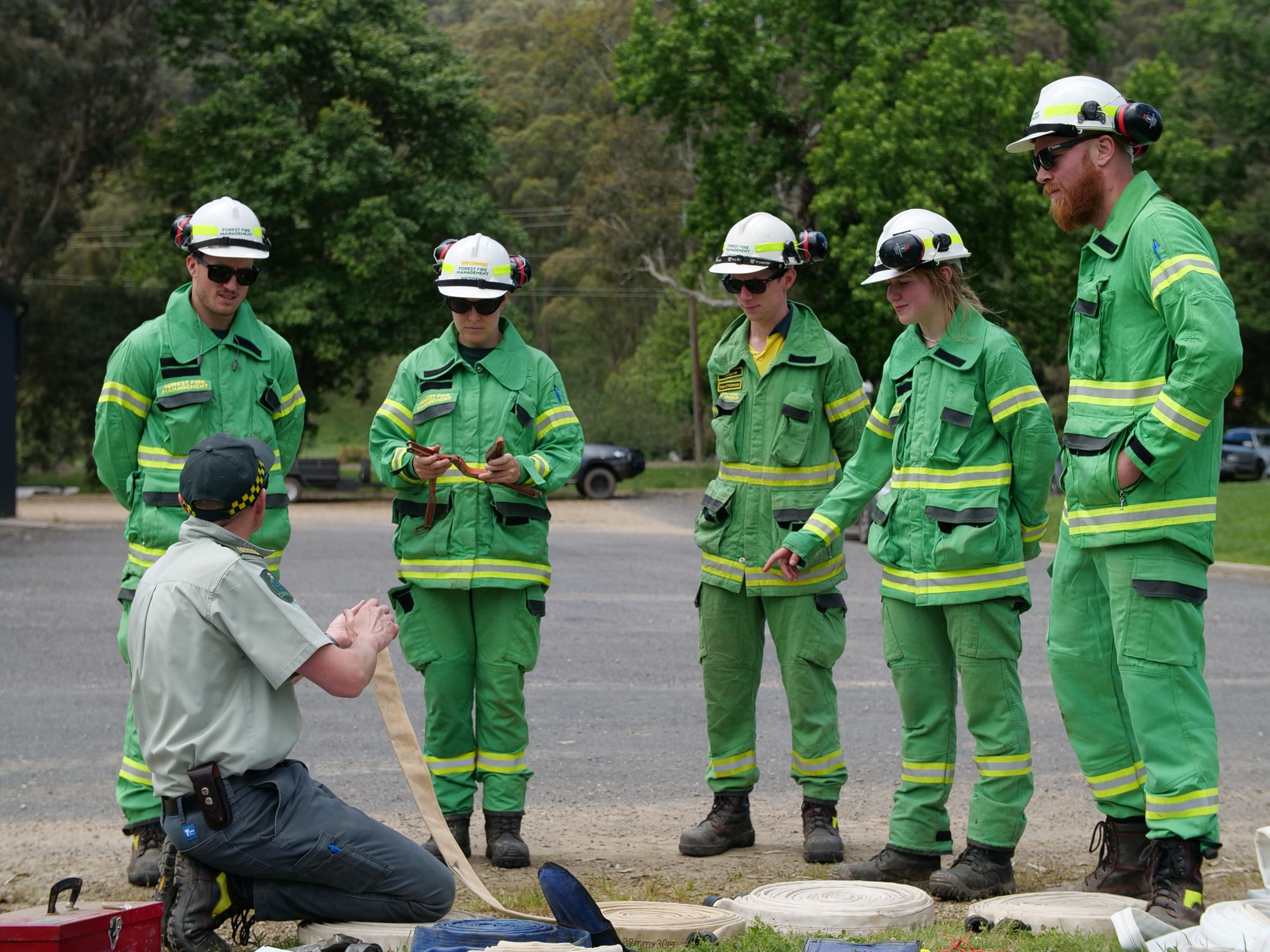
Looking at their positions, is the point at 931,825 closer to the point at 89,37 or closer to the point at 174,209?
the point at 174,209

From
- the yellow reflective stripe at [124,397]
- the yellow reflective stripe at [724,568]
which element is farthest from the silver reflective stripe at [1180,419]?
the yellow reflective stripe at [124,397]

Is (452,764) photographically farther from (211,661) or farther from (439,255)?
(439,255)

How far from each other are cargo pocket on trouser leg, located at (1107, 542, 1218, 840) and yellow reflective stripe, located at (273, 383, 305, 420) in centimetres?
350

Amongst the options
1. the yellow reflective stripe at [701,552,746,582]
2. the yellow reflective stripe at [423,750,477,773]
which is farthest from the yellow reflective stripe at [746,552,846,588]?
the yellow reflective stripe at [423,750,477,773]

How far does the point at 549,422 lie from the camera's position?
6.16 m

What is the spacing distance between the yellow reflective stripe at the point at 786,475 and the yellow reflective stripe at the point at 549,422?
0.72 m

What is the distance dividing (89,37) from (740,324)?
39.6m

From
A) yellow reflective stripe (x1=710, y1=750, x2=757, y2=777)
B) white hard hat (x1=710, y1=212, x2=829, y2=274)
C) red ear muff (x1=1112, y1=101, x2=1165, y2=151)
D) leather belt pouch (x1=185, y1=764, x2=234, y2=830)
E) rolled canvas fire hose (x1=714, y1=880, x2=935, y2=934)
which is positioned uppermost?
red ear muff (x1=1112, y1=101, x2=1165, y2=151)

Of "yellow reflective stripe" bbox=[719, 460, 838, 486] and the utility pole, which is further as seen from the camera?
the utility pole

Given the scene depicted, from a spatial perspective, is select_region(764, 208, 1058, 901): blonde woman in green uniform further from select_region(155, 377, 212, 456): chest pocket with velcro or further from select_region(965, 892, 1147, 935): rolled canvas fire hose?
select_region(155, 377, 212, 456): chest pocket with velcro

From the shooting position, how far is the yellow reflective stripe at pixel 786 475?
6.03 metres

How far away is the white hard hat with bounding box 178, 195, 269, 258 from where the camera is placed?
5719mm

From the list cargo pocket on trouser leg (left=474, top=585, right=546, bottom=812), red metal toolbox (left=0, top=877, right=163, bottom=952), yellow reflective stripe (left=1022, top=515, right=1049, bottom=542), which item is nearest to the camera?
red metal toolbox (left=0, top=877, right=163, bottom=952)

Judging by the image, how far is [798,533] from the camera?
5.67 m
